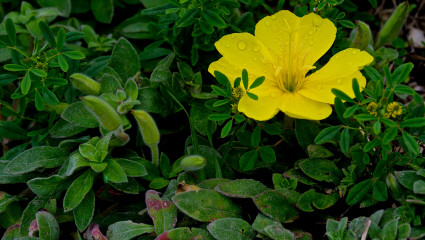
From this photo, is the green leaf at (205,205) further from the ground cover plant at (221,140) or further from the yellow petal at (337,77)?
the yellow petal at (337,77)

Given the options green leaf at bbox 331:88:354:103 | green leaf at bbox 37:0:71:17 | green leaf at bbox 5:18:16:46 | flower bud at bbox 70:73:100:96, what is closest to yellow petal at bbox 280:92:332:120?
green leaf at bbox 331:88:354:103

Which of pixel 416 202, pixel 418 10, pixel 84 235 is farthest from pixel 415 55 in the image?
pixel 84 235

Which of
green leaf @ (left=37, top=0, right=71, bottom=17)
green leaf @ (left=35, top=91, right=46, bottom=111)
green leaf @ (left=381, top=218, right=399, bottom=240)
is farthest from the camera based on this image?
green leaf @ (left=37, top=0, right=71, bottom=17)

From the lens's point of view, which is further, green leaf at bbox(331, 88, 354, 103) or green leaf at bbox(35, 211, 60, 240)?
green leaf at bbox(35, 211, 60, 240)

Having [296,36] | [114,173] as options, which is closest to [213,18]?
[296,36]

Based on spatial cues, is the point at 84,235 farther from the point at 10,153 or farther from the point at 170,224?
the point at 10,153

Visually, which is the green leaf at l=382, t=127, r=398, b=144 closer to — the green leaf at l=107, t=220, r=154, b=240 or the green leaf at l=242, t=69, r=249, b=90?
the green leaf at l=242, t=69, r=249, b=90
